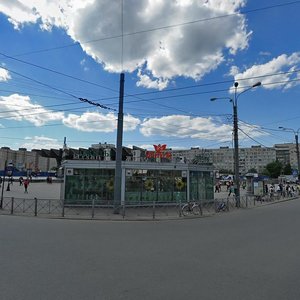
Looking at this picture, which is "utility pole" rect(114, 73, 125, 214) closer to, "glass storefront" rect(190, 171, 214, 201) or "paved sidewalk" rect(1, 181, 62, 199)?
"glass storefront" rect(190, 171, 214, 201)

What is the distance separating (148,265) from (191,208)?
12353 mm

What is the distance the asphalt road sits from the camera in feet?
16.7

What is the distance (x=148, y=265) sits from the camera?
6750 millimetres

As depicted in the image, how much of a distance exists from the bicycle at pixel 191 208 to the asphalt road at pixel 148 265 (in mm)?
7405

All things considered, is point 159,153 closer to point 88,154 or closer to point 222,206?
point 88,154

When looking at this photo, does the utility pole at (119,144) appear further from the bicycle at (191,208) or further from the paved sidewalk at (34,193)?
the paved sidewalk at (34,193)

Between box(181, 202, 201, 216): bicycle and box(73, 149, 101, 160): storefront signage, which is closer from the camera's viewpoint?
box(181, 202, 201, 216): bicycle

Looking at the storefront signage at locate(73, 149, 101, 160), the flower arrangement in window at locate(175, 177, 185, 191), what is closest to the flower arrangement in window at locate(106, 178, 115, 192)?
the storefront signage at locate(73, 149, 101, 160)

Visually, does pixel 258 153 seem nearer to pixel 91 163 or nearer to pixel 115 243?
pixel 91 163

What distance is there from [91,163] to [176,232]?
1311 centimetres

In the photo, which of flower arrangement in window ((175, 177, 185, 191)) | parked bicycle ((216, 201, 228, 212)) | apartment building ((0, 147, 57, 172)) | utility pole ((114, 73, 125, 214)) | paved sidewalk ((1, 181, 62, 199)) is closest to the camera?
utility pole ((114, 73, 125, 214))

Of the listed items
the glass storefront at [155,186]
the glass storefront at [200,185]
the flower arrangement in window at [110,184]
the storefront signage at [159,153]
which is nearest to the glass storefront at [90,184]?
the flower arrangement in window at [110,184]

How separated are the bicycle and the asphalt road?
24.3 feet

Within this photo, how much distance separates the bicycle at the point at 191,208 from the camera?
61.1 ft
